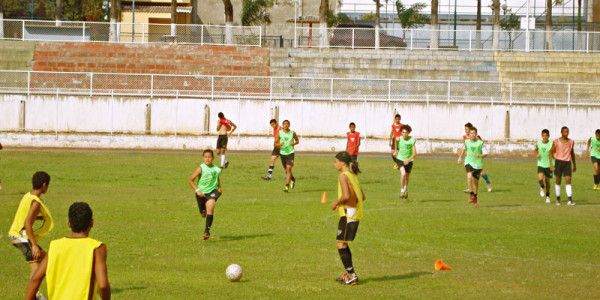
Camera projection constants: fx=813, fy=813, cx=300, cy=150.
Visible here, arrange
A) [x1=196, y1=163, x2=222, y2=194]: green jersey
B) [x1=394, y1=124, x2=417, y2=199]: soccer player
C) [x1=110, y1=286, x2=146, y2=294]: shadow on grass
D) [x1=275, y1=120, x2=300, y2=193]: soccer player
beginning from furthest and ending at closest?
[x1=275, y1=120, x2=300, y2=193]: soccer player → [x1=394, y1=124, x2=417, y2=199]: soccer player → [x1=196, y1=163, x2=222, y2=194]: green jersey → [x1=110, y1=286, x2=146, y2=294]: shadow on grass

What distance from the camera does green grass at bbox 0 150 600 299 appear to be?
11.3 m

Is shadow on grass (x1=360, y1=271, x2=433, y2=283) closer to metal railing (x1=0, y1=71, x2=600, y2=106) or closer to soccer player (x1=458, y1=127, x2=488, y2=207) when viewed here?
soccer player (x1=458, y1=127, x2=488, y2=207)

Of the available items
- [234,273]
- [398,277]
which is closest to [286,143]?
[398,277]

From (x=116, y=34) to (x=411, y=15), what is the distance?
102ft

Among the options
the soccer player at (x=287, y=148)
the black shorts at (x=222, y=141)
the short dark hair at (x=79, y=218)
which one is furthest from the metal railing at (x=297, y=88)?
the short dark hair at (x=79, y=218)

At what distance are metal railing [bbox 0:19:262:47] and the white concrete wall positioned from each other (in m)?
9.16

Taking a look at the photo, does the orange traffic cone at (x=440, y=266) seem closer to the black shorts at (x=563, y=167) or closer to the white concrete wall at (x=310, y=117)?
the black shorts at (x=563, y=167)

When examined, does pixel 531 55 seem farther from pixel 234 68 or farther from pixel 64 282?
pixel 64 282

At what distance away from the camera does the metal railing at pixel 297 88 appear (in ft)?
126

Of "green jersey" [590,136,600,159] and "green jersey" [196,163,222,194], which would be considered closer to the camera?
"green jersey" [196,163,222,194]

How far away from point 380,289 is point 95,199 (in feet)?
41.2

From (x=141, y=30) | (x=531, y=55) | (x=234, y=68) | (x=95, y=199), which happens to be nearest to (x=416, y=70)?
(x=531, y=55)

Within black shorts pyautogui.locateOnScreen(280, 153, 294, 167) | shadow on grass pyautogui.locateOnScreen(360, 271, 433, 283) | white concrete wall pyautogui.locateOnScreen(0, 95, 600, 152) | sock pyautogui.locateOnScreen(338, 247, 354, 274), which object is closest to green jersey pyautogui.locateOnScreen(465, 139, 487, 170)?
black shorts pyautogui.locateOnScreen(280, 153, 294, 167)

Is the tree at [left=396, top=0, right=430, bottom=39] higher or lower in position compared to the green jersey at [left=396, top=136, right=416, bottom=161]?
higher
